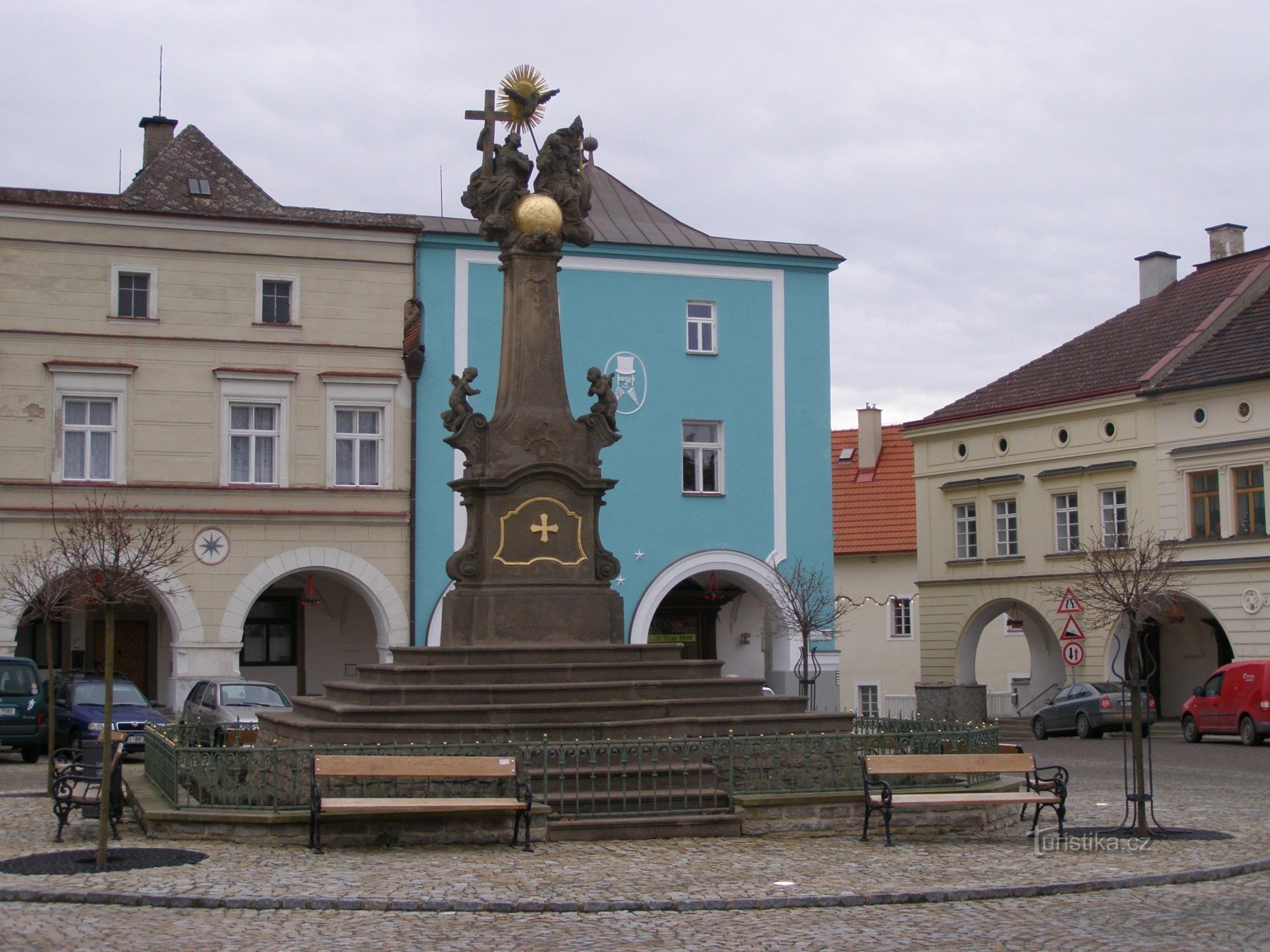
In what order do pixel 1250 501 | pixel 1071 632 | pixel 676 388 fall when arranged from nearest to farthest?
pixel 1071 632 < pixel 676 388 < pixel 1250 501

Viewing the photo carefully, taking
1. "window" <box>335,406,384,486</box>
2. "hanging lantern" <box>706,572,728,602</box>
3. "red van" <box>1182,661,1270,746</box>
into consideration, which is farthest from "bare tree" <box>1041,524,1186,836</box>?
"window" <box>335,406,384,486</box>

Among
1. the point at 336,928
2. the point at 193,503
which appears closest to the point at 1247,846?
the point at 336,928

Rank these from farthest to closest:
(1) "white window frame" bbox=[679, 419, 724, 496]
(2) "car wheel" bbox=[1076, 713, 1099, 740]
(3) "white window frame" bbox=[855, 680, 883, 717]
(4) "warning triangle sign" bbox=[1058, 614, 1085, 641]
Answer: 1. (3) "white window frame" bbox=[855, 680, 883, 717]
2. (1) "white window frame" bbox=[679, 419, 724, 496]
3. (2) "car wheel" bbox=[1076, 713, 1099, 740]
4. (4) "warning triangle sign" bbox=[1058, 614, 1085, 641]

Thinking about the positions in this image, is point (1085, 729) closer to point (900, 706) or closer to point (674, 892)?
Answer: point (900, 706)

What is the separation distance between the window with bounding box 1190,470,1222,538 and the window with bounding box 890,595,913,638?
14.9 meters

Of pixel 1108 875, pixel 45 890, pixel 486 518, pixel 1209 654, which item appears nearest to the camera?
pixel 45 890

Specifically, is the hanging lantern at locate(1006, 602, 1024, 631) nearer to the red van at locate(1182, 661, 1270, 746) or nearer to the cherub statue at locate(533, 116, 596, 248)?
the red van at locate(1182, 661, 1270, 746)

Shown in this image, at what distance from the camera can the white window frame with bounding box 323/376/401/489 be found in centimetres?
3212

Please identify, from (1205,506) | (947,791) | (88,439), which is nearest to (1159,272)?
(1205,506)

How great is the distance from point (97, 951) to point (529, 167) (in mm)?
10899

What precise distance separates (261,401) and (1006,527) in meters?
19.3

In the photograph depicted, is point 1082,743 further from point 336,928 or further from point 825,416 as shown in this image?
point 336,928

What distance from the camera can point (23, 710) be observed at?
25562 millimetres

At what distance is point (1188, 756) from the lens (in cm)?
2678
